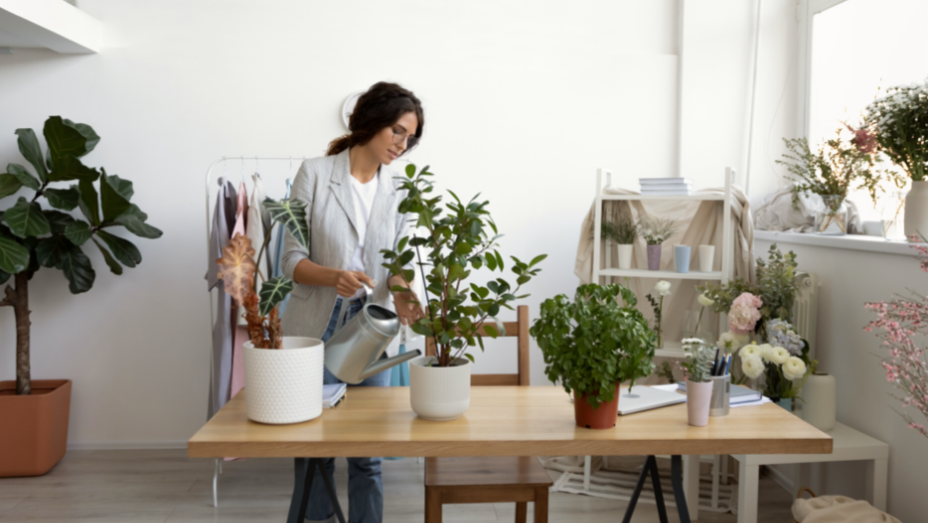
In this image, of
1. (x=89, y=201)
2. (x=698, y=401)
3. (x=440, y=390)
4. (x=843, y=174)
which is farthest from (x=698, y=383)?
(x=89, y=201)

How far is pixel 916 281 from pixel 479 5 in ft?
7.92

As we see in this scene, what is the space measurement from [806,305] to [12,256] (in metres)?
3.37

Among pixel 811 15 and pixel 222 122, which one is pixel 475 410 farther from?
pixel 811 15

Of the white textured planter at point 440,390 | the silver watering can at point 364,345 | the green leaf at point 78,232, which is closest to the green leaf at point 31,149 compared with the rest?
the green leaf at point 78,232

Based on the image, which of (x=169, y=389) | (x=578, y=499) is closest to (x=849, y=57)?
(x=578, y=499)

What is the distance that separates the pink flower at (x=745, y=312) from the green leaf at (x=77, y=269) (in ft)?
9.60

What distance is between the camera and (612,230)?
3.35m

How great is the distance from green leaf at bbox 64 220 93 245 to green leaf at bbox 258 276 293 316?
205cm

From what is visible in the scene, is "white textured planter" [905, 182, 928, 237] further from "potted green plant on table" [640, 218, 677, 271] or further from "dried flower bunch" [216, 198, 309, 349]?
"dried flower bunch" [216, 198, 309, 349]

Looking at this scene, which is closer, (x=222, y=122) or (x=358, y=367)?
(x=358, y=367)

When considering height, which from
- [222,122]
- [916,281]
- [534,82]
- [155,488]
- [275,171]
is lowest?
[155,488]

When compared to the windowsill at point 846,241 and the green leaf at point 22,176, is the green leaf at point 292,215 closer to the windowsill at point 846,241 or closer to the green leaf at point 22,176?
the windowsill at point 846,241

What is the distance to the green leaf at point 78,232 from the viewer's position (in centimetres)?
316

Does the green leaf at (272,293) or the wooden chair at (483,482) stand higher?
the green leaf at (272,293)
